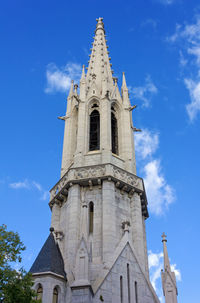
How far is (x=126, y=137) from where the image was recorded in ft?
97.4

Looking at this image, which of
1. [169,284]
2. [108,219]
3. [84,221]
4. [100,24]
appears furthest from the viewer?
[100,24]

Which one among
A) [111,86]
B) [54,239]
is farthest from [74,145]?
[54,239]

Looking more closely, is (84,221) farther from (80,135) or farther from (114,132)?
(114,132)

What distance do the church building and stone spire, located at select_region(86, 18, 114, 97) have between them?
0.39 ft

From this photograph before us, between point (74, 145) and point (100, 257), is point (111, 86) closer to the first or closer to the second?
point (74, 145)

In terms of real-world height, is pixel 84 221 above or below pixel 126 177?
below

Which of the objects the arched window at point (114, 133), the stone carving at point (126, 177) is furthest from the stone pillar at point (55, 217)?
the arched window at point (114, 133)

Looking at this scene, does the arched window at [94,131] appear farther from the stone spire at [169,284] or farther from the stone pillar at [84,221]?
the stone spire at [169,284]

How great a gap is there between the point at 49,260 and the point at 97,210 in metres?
4.75

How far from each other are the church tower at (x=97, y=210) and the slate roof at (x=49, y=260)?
0.05m

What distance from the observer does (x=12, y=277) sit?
1658cm

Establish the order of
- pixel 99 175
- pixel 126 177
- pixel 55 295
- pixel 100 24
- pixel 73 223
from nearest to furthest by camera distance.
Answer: pixel 55 295 → pixel 73 223 → pixel 99 175 → pixel 126 177 → pixel 100 24

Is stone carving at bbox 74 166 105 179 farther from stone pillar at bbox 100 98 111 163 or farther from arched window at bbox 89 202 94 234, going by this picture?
arched window at bbox 89 202 94 234

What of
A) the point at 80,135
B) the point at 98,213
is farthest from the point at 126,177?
the point at 80,135
